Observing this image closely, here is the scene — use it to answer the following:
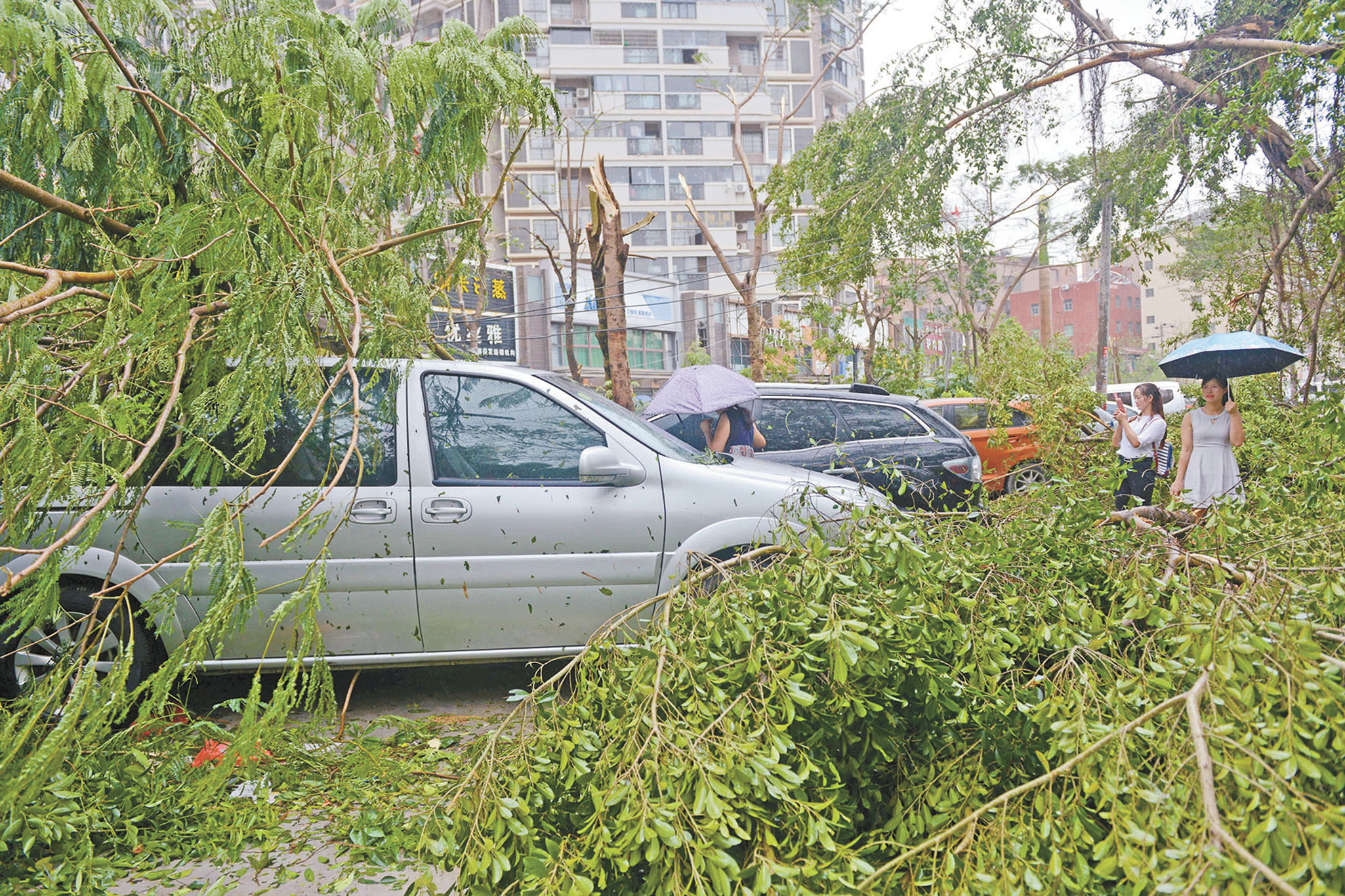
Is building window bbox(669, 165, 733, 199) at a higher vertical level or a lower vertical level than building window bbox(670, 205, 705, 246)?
higher

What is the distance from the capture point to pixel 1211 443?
6.23 m

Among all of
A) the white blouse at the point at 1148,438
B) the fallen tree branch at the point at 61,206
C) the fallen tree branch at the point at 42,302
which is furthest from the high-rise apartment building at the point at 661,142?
the fallen tree branch at the point at 42,302

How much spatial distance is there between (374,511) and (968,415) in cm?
940

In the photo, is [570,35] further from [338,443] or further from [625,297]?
[338,443]

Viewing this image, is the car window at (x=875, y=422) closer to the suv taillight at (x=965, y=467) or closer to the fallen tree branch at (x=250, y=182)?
the suv taillight at (x=965, y=467)

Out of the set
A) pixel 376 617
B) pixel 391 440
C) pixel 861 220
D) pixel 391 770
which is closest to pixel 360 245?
pixel 391 440

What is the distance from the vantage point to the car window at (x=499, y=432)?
435 cm

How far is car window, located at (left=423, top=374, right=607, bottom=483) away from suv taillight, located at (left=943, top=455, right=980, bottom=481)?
5325mm

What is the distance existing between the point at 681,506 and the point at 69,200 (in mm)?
2929

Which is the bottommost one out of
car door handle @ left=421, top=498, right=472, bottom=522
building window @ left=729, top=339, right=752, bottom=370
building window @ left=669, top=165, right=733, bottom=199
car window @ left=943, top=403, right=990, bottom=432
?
car door handle @ left=421, top=498, right=472, bottom=522

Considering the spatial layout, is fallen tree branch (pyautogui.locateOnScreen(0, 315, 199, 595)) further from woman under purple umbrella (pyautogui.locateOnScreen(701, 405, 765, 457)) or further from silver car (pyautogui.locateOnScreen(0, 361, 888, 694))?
woman under purple umbrella (pyautogui.locateOnScreen(701, 405, 765, 457))

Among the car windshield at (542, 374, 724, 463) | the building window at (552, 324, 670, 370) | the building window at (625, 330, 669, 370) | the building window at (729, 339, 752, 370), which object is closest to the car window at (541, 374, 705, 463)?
the car windshield at (542, 374, 724, 463)

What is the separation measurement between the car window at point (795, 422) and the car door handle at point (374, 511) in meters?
4.91

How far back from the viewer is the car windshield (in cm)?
459
